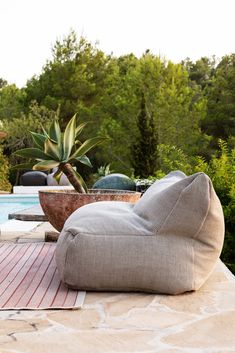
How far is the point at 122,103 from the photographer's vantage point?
77.5 feet

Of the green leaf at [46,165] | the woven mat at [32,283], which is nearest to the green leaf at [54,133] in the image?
the green leaf at [46,165]

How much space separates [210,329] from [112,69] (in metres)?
25.2

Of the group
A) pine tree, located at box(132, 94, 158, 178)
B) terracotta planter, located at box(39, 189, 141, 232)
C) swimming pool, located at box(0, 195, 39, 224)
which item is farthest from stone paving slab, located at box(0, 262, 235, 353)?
pine tree, located at box(132, 94, 158, 178)

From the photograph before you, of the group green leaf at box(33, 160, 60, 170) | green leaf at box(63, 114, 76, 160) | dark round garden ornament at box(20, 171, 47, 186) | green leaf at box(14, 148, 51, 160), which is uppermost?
green leaf at box(63, 114, 76, 160)

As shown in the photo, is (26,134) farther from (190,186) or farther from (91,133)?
(190,186)

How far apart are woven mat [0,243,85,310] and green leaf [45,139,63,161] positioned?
0.81m

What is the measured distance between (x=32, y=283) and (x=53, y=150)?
169 centimetres

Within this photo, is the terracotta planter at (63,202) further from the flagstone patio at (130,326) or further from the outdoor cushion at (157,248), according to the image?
the flagstone patio at (130,326)

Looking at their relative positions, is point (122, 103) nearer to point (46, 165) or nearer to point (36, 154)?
point (36, 154)

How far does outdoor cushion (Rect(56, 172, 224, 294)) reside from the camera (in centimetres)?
273

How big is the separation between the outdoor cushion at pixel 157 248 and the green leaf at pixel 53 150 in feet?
5.47

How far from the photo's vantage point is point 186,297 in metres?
2.73

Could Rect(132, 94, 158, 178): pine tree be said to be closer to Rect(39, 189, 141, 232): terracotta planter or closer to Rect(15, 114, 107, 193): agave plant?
Rect(15, 114, 107, 193): agave plant

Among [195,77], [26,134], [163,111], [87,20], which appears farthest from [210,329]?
[195,77]
